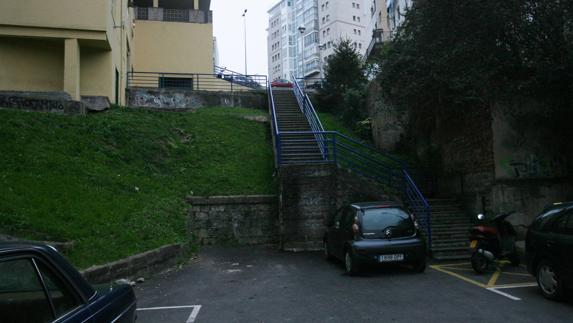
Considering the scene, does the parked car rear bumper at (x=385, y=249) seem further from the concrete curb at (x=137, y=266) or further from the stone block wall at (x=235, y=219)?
the stone block wall at (x=235, y=219)

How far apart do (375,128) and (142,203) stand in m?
12.3

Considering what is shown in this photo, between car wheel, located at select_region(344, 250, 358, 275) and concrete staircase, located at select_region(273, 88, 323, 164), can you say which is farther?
concrete staircase, located at select_region(273, 88, 323, 164)

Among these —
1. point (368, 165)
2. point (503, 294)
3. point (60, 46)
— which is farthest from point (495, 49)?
point (60, 46)

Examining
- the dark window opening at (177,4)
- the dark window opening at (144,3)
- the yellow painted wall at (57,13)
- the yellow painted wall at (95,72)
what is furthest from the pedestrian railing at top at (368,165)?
the dark window opening at (144,3)

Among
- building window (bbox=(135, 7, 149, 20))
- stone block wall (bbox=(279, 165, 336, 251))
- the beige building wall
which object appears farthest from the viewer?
building window (bbox=(135, 7, 149, 20))

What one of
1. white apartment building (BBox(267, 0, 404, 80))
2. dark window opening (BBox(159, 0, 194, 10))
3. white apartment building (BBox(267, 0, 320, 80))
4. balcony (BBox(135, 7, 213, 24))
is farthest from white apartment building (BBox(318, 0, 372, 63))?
balcony (BBox(135, 7, 213, 24))

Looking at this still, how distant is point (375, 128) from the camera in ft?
68.7

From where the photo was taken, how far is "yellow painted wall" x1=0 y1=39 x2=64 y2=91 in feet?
61.7

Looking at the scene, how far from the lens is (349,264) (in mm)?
8961

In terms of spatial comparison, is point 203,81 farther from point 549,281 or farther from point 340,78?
point 549,281

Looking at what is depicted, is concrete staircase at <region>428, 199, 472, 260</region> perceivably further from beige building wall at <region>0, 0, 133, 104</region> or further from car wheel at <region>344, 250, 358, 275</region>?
beige building wall at <region>0, 0, 133, 104</region>

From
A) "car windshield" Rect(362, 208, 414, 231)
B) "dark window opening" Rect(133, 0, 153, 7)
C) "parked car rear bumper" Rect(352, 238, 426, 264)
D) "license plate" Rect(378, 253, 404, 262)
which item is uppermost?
"dark window opening" Rect(133, 0, 153, 7)

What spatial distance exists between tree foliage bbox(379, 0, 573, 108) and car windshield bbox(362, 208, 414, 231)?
405 cm

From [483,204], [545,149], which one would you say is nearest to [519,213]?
[483,204]
